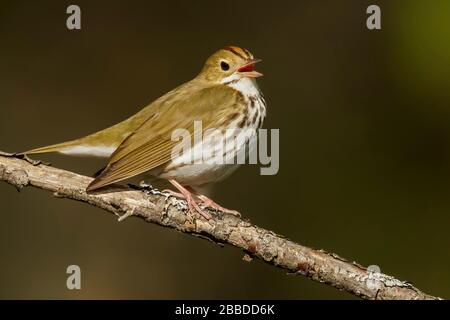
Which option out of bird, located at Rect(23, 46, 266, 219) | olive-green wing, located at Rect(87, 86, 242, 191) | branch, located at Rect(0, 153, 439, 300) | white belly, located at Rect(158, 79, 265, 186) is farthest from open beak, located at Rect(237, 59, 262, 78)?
branch, located at Rect(0, 153, 439, 300)

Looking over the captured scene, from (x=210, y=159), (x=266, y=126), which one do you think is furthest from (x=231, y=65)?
(x=266, y=126)

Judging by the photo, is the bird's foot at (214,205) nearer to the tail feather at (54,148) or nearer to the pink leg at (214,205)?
the pink leg at (214,205)

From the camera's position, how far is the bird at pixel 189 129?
16.1 ft

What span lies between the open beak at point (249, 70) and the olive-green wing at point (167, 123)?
0.46 feet

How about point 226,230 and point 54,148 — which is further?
point 54,148

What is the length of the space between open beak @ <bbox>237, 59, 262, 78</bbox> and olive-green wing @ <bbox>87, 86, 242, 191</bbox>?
0.46ft

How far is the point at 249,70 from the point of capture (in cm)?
546

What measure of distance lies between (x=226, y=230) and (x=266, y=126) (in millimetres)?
2562

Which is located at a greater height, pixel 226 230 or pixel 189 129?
pixel 189 129

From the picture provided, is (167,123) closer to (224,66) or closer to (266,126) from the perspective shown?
(224,66)

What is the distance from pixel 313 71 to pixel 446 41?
1.59 metres

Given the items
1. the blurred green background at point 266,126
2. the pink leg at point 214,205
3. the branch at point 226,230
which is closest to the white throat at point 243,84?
the pink leg at point 214,205

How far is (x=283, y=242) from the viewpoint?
4.49m

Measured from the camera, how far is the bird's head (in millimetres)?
5398
